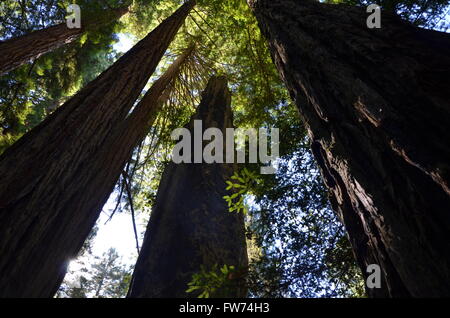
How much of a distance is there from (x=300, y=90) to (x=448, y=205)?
1.28m

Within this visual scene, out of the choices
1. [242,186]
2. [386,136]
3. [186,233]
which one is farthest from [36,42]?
[386,136]

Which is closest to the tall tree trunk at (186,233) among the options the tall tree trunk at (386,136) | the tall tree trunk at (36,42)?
the tall tree trunk at (386,136)

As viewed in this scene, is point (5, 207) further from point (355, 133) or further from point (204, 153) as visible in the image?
point (204, 153)

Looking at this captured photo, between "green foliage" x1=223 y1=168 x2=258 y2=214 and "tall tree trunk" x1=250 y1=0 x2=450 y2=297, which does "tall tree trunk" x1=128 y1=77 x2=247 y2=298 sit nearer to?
"green foliage" x1=223 y1=168 x2=258 y2=214

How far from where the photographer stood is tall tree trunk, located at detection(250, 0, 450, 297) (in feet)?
3.81

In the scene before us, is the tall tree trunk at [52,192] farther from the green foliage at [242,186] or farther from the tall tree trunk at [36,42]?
the tall tree trunk at [36,42]

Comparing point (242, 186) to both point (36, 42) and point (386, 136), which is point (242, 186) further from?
point (36, 42)

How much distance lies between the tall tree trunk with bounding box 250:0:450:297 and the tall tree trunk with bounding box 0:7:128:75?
4518 mm

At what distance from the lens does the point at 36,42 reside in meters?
4.92

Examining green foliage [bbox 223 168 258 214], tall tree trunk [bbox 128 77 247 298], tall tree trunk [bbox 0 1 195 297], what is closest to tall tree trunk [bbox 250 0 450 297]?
green foliage [bbox 223 168 258 214]

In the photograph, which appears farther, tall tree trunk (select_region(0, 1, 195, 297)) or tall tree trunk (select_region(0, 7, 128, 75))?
tall tree trunk (select_region(0, 7, 128, 75))

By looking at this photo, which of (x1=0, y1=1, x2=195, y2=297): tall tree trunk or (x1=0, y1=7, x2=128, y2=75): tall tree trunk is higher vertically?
(x1=0, y1=7, x2=128, y2=75): tall tree trunk

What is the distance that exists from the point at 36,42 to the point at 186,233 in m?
4.13
